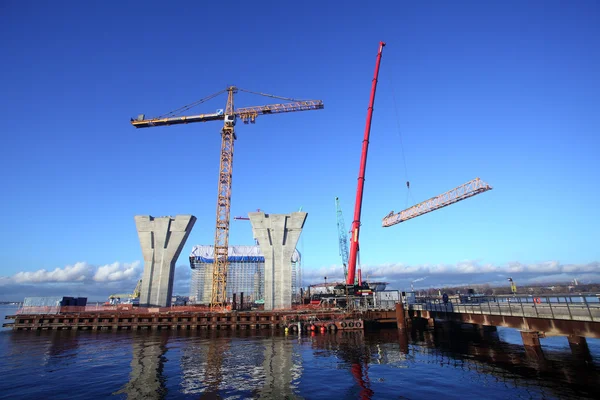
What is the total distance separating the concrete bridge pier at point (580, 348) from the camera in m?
23.6

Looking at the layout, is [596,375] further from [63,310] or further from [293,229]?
[63,310]

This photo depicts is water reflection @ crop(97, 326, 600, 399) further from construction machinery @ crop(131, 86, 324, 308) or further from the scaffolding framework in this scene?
the scaffolding framework

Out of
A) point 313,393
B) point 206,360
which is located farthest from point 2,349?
point 313,393

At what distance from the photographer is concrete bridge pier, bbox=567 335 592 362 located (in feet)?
77.5

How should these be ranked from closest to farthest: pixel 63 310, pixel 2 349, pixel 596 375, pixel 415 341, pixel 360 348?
pixel 596 375 → pixel 360 348 → pixel 2 349 → pixel 415 341 → pixel 63 310

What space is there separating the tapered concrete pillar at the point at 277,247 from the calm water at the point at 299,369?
1706 cm

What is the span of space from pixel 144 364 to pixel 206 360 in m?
4.60

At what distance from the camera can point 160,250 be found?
183ft

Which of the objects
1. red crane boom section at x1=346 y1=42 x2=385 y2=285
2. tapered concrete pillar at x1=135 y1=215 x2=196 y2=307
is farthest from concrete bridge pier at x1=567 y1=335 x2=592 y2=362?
tapered concrete pillar at x1=135 y1=215 x2=196 y2=307

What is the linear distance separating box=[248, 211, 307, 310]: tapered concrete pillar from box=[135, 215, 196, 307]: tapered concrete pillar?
13.7 m

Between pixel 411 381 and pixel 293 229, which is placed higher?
pixel 293 229

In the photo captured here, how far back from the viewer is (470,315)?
32719mm

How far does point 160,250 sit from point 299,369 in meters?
41.9

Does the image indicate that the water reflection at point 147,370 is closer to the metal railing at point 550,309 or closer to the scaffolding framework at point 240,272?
the metal railing at point 550,309
